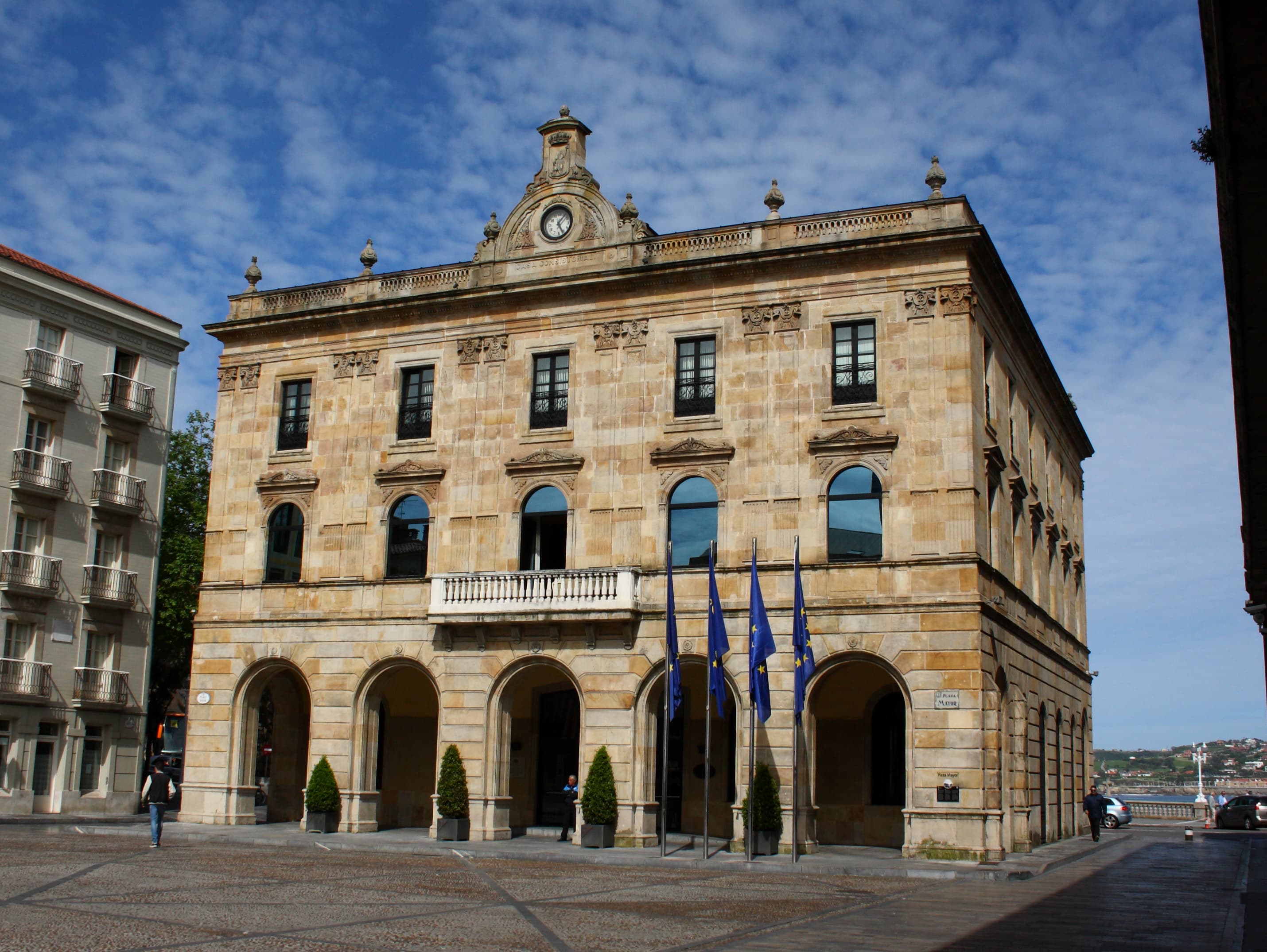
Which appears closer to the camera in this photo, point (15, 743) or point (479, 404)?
point (479, 404)

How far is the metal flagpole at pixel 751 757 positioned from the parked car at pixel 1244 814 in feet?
109

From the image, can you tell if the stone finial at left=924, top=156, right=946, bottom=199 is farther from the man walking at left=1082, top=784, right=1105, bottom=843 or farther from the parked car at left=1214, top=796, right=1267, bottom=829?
the parked car at left=1214, top=796, right=1267, bottom=829

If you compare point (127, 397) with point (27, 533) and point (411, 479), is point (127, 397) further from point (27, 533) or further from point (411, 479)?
point (411, 479)

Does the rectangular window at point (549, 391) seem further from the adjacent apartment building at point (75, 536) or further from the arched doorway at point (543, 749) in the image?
the adjacent apartment building at point (75, 536)

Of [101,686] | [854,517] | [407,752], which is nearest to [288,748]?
[407,752]

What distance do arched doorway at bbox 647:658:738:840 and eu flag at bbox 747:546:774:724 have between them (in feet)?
16.8

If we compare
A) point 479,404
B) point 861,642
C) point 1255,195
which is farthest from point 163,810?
point 1255,195

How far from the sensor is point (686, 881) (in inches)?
884

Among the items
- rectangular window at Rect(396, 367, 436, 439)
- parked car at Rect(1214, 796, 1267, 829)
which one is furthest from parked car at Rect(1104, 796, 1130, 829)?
rectangular window at Rect(396, 367, 436, 439)

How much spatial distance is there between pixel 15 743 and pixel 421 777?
525 inches

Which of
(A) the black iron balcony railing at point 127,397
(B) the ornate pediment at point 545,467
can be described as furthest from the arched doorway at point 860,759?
(A) the black iron balcony railing at point 127,397

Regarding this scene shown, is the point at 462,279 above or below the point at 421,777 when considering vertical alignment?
above

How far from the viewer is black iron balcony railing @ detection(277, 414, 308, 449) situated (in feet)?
119

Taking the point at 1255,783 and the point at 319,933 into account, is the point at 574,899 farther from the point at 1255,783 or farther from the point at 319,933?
the point at 1255,783
